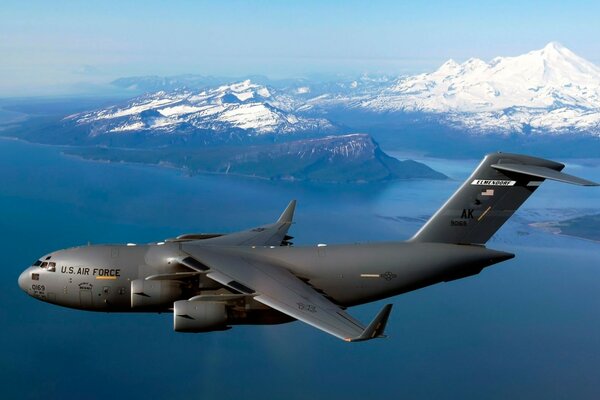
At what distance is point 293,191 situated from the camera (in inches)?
7205

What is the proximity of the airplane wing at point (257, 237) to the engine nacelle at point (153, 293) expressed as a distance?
443 centimetres

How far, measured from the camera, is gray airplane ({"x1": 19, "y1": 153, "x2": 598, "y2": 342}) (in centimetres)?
2300

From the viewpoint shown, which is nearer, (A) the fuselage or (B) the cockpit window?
(A) the fuselage

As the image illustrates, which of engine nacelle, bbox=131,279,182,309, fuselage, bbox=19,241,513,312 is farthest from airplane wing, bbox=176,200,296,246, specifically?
engine nacelle, bbox=131,279,182,309

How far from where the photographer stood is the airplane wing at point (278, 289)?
19.0 metres

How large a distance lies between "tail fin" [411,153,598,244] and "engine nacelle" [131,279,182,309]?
37.4ft

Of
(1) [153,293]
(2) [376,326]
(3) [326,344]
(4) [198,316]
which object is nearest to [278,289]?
(4) [198,316]

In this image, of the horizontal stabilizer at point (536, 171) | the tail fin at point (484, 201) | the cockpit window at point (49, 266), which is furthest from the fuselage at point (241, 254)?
the horizontal stabilizer at point (536, 171)

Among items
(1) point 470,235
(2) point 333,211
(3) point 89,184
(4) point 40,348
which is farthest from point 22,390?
(3) point 89,184

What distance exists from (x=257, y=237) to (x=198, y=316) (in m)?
8.63

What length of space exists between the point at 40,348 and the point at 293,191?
11827 cm

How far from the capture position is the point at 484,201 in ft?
85.9

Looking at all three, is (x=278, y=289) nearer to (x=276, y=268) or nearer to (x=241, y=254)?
(x=276, y=268)

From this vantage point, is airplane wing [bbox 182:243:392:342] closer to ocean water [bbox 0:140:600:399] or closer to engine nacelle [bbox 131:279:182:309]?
engine nacelle [bbox 131:279:182:309]
